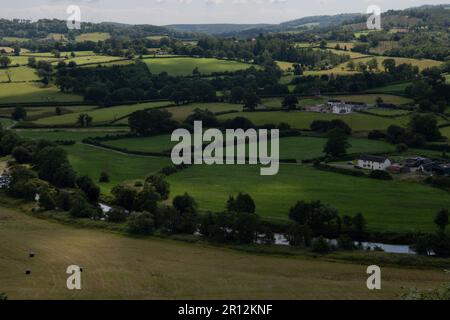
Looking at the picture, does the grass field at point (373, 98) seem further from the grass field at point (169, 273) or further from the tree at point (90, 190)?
the grass field at point (169, 273)

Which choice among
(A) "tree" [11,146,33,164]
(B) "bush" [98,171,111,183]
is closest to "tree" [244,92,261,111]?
(A) "tree" [11,146,33,164]

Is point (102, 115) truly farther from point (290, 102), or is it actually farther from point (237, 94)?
point (290, 102)

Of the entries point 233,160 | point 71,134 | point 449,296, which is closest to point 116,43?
point 71,134

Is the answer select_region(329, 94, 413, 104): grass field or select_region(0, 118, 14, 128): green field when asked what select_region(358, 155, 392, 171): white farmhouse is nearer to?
select_region(329, 94, 413, 104): grass field

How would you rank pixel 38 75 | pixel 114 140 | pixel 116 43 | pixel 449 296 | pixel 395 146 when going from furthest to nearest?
pixel 116 43, pixel 38 75, pixel 114 140, pixel 395 146, pixel 449 296

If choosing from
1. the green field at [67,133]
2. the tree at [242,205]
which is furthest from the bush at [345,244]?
the green field at [67,133]

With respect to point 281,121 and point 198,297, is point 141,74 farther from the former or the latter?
point 198,297

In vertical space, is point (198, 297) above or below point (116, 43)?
below
